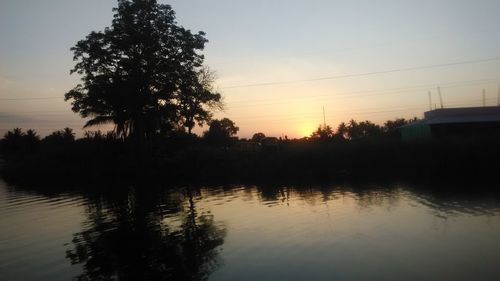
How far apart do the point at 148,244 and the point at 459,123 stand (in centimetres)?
4123

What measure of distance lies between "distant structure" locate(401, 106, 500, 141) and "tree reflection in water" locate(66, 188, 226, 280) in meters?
31.1

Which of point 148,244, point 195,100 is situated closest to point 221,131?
point 195,100

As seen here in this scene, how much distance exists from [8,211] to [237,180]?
21.8m

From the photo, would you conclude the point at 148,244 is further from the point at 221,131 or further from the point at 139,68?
the point at 221,131

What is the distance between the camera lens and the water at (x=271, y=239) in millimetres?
13422

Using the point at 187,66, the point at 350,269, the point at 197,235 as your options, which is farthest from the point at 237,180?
the point at 350,269

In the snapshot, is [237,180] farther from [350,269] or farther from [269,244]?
[350,269]

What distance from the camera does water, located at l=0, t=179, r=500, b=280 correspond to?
13422mm

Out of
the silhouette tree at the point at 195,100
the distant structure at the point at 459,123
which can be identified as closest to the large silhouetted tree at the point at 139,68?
the silhouette tree at the point at 195,100

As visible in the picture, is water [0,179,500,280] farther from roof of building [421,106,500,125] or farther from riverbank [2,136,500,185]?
roof of building [421,106,500,125]

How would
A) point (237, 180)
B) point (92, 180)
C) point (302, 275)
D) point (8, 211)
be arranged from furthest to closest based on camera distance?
point (92, 180) < point (237, 180) < point (8, 211) < point (302, 275)

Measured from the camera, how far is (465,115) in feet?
162

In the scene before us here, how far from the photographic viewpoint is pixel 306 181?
39.5m

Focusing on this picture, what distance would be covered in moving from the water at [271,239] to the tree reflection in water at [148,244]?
0.05 meters
